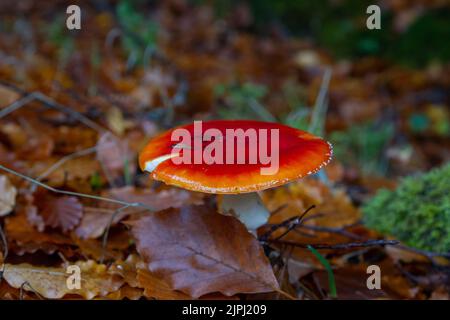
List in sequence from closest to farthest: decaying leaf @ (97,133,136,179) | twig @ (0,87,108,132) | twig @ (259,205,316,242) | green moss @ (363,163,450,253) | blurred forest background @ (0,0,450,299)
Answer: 1. twig @ (259,205,316,242)
2. blurred forest background @ (0,0,450,299)
3. green moss @ (363,163,450,253)
4. decaying leaf @ (97,133,136,179)
5. twig @ (0,87,108,132)

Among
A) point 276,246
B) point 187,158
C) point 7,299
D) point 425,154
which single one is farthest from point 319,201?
point 425,154

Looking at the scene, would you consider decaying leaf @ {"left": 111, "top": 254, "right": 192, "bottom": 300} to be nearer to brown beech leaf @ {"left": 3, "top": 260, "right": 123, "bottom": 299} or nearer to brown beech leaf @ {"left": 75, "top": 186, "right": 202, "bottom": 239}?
brown beech leaf @ {"left": 3, "top": 260, "right": 123, "bottom": 299}

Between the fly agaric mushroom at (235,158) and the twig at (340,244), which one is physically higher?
the fly agaric mushroom at (235,158)

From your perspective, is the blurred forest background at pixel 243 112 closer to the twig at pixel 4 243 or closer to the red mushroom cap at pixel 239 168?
the twig at pixel 4 243

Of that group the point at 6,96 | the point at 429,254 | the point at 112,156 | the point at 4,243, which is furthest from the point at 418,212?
the point at 6,96

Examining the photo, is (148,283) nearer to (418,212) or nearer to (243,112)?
(418,212)

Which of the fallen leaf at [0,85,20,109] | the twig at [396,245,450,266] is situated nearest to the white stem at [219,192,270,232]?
the twig at [396,245,450,266]

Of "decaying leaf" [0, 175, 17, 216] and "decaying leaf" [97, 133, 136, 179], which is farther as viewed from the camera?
"decaying leaf" [97, 133, 136, 179]

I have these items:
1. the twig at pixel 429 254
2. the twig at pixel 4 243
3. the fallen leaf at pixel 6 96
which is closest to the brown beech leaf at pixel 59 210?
the twig at pixel 4 243
